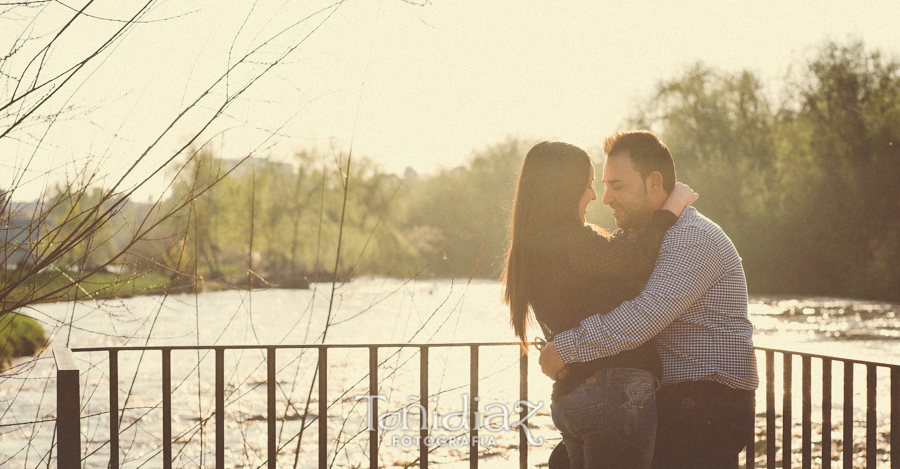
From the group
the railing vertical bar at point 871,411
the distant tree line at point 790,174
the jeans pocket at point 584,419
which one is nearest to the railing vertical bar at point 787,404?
the railing vertical bar at point 871,411

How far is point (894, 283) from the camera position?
26391 millimetres

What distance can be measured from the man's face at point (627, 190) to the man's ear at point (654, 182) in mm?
15

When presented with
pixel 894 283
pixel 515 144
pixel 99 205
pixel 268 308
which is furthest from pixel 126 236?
pixel 515 144

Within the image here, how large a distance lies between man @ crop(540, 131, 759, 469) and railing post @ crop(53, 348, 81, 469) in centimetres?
145

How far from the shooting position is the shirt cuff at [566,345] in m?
2.06

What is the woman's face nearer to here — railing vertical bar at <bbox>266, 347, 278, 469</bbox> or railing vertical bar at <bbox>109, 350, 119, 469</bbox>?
railing vertical bar at <bbox>266, 347, 278, 469</bbox>

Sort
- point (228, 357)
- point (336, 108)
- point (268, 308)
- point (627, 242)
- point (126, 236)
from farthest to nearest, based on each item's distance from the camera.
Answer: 1. point (268, 308)
2. point (228, 357)
3. point (336, 108)
4. point (126, 236)
5. point (627, 242)

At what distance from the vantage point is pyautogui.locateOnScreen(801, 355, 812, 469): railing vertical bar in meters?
2.80

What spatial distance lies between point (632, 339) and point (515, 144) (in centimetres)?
4399

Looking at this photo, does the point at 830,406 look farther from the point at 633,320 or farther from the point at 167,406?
the point at 167,406

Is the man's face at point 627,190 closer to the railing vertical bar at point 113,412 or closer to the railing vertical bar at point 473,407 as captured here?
the railing vertical bar at point 473,407

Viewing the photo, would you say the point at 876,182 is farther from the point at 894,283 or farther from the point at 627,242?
the point at 627,242

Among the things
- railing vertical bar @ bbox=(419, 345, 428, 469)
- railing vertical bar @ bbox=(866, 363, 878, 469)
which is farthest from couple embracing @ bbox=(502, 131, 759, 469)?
railing vertical bar @ bbox=(419, 345, 428, 469)

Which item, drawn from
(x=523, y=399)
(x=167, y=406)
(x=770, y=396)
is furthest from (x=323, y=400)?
(x=770, y=396)
